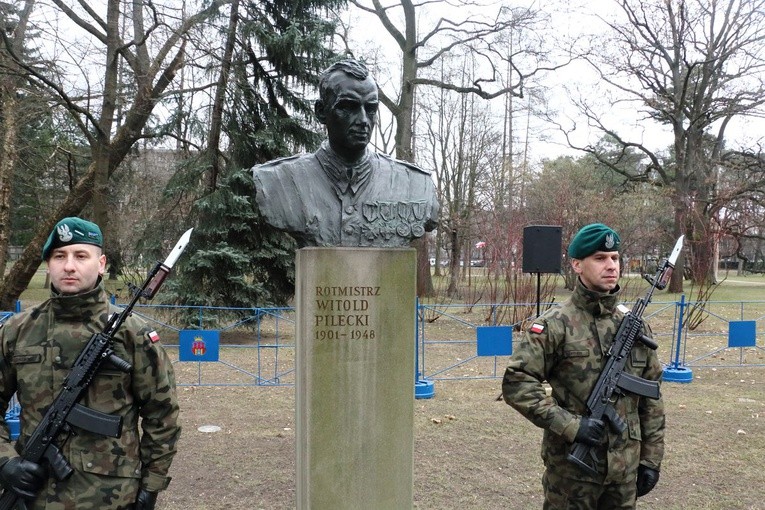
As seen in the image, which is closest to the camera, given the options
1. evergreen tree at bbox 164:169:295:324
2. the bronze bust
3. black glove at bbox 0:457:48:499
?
black glove at bbox 0:457:48:499

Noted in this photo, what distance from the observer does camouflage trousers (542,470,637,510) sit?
9.58 feet

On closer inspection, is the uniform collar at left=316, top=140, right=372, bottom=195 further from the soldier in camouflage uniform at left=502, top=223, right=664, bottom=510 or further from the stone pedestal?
the soldier in camouflage uniform at left=502, top=223, right=664, bottom=510

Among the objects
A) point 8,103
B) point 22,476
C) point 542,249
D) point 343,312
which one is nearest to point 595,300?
point 343,312

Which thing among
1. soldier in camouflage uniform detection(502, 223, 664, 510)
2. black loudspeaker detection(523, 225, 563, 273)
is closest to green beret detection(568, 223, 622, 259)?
soldier in camouflage uniform detection(502, 223, 664, 510)

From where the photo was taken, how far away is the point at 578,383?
2.95 m

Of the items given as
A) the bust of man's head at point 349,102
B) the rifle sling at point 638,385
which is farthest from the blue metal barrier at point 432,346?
the rifle sling at point 638,385

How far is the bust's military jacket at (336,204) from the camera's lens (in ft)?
11.5

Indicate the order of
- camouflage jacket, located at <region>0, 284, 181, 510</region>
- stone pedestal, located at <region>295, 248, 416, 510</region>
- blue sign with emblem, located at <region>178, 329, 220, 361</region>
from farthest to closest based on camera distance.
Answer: blue sign with emblem, located at <region>178, 329, 220, 361</region>, stone pedestal, located at <region>295, 248, 416, 510</region>, camouflage jacket, located at <region>0, 284, 181, 510</region>

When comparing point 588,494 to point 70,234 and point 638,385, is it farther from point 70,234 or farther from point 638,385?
point 70,234

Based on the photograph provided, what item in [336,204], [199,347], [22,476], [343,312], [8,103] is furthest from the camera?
[8,103]

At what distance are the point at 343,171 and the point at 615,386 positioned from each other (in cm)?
199

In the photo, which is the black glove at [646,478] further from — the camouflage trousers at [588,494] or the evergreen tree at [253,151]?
the evergreen tree at [253,151]

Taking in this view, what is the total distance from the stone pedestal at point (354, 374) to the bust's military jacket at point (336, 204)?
22cm

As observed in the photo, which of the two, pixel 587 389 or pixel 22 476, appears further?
pixel 587 389
